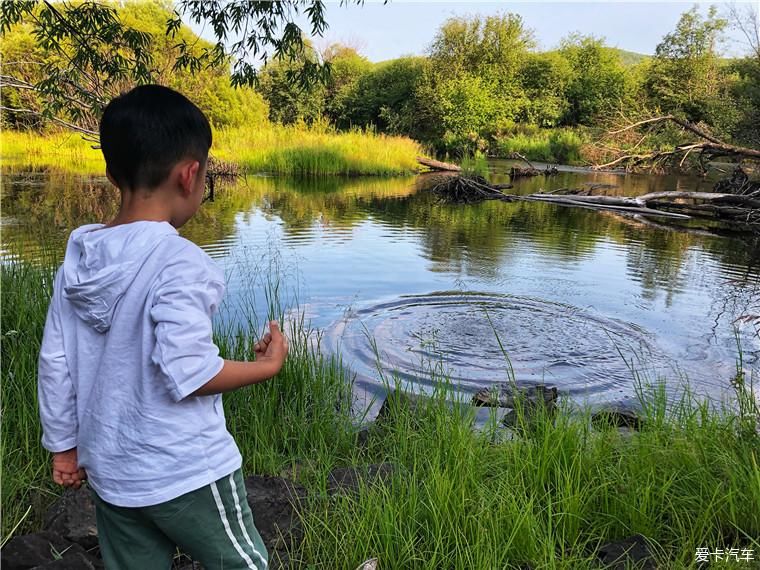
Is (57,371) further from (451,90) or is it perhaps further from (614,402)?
(451,90)

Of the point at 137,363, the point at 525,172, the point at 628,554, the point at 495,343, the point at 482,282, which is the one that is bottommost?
the point at 495,343

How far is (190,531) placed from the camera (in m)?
1.43

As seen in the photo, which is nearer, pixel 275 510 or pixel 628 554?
pixel 628 554

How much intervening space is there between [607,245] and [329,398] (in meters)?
8.73

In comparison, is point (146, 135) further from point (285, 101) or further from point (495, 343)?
point (285, 101)

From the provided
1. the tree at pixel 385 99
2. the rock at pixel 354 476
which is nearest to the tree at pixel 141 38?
the rock at pixel 354 476

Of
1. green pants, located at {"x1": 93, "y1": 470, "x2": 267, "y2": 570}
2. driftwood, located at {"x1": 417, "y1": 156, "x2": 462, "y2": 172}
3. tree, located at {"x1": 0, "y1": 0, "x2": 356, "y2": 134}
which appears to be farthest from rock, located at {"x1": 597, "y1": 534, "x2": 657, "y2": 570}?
driftwood, located at {"x1": 417, "y1": 156, "x2": 462, "y2": 172}

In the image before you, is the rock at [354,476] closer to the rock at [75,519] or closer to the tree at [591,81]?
the rock at [75,519]

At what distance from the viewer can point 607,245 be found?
434 inches

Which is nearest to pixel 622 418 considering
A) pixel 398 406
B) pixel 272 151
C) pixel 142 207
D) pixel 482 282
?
pixel 398 406

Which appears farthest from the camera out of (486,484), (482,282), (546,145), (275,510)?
(546,145)

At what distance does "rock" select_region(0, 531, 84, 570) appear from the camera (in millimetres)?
2045

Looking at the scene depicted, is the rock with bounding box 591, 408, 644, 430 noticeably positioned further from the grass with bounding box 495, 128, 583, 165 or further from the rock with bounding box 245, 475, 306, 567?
the grass with bounding box 495, 128, 583, 165

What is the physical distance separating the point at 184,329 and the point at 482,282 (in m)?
6.89
